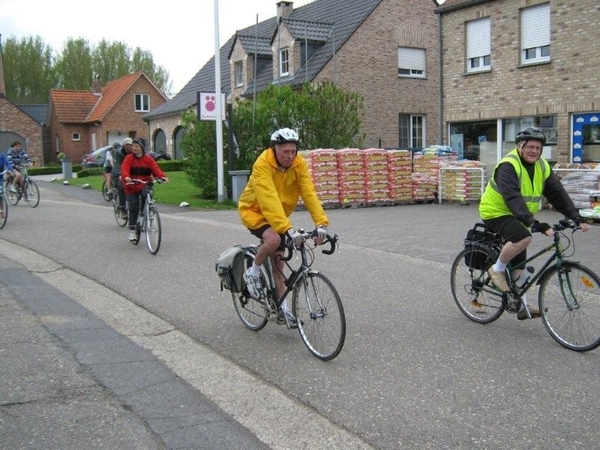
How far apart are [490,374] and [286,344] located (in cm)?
172

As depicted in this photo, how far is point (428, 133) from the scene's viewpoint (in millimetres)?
33625

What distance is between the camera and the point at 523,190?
5.98 m

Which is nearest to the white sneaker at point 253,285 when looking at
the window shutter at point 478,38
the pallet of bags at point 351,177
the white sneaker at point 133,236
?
the white sneaker at point 133,236

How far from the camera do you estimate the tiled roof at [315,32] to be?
102 feet

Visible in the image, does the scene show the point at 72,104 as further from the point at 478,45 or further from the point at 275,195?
the point at 275,195

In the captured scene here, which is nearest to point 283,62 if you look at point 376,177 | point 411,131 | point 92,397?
point 411,131

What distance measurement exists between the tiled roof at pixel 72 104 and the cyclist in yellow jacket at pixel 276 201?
186 ft

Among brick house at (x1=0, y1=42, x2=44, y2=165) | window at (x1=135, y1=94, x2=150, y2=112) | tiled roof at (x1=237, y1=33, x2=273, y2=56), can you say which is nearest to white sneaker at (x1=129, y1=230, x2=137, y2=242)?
tiled roof at (x1=237, y1=33, x2=273, y2=56)

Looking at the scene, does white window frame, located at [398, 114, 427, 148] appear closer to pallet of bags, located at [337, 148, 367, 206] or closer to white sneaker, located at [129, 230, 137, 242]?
pallet of bags, located at [337, 148, 367, 206]

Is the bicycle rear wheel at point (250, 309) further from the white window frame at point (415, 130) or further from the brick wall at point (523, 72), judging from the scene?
the white window frame at point (415, 130)

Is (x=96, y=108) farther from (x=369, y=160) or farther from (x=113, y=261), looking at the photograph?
(x=113, y=261)

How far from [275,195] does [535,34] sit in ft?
53.0

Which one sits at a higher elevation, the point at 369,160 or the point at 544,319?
the point at 369,160

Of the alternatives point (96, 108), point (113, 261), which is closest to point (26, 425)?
point (113, 261)
